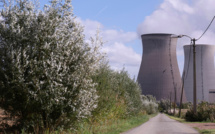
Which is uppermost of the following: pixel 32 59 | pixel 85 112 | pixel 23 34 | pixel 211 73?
pixel 211 73

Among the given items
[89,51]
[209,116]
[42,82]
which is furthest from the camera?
[209,116]

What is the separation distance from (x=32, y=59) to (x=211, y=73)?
73.8 m

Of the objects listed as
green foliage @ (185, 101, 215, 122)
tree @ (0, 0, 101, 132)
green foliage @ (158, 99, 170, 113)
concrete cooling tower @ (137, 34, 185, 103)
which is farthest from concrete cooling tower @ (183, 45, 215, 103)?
tree @ (0, 0, 101, 132)

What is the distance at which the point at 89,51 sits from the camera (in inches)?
396

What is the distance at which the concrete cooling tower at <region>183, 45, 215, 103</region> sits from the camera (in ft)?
239

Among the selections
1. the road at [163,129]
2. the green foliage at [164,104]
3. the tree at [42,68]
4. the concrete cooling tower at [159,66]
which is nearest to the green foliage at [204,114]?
the road at [163,129]

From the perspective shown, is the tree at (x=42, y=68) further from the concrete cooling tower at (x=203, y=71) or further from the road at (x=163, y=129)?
the concrete cooling tower at (x=203, y=71)

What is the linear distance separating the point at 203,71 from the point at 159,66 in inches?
506

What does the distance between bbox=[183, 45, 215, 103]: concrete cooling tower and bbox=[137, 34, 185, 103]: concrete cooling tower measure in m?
3.60

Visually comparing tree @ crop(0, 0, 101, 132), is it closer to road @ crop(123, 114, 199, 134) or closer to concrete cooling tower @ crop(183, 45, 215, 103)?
road @ crop(123, 114, 199, 134)

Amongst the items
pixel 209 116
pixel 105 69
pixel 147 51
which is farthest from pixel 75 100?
pixel 147 51

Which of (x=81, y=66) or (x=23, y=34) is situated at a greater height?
(x=23, y=34)

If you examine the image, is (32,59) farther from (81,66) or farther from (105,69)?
(105,69)

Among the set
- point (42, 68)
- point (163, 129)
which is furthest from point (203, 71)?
point (42, 68)
